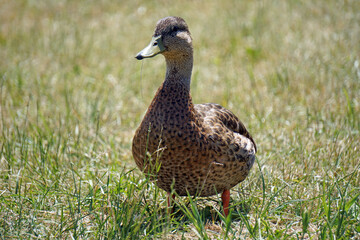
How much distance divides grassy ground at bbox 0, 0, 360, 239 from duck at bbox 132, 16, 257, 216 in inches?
7.1

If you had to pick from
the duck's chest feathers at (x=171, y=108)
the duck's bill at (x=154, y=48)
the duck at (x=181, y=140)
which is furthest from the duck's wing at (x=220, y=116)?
the duck's bill at (x=154, y=48)

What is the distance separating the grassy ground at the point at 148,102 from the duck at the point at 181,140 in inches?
7.1

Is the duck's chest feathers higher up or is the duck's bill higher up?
the duck's bill

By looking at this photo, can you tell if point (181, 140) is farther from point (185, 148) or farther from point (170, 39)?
point (170, 39)

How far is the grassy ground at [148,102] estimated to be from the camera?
9.31ft

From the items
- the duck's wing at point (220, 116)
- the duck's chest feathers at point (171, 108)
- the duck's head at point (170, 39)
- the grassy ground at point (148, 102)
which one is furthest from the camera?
the duck's wing at point (220, 116)

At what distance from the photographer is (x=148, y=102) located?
5.60 meters

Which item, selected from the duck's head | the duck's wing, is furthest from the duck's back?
the duck's head

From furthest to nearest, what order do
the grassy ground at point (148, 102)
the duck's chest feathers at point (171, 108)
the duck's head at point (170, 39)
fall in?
the duck's head at point (170, 39) < the duck's chest feathers at point (171, 108) < the grassy ground at point (148, 102)

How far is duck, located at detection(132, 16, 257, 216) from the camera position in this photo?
291cm

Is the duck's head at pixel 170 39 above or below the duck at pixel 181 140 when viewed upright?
above

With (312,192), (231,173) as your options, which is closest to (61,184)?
(231,173)

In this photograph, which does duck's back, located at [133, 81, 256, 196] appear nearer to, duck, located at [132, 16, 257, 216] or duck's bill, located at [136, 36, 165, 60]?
duck, located at [132, 16, 257, 216]

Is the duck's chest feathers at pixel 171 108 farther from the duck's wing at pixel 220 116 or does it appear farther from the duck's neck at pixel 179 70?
the duck's wing at pixel 220 116
